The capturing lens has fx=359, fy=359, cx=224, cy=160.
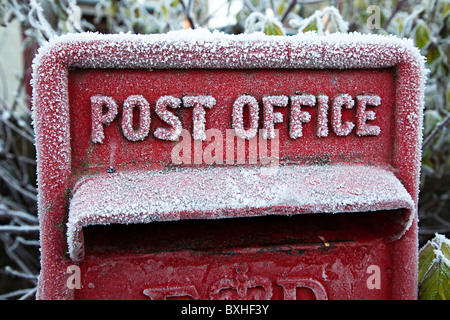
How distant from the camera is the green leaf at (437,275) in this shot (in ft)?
3.15

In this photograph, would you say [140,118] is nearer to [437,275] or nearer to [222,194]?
[222,194]

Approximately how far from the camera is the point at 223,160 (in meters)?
0.85

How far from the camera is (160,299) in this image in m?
0.88

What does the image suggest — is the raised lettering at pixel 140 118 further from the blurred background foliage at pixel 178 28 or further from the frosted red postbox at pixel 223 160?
the blurred background foliage at pixel 178 28

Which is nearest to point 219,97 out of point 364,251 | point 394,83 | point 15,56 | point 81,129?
point 81,129

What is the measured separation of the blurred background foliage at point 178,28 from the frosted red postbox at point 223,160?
0.61 metres

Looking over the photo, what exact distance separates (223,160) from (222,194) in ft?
0.35

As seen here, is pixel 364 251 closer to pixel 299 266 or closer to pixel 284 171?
pixel 299 266

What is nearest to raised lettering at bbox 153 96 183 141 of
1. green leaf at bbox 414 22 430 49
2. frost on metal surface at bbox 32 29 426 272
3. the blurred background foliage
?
frost on metal surface at bbox 32 29 426 272

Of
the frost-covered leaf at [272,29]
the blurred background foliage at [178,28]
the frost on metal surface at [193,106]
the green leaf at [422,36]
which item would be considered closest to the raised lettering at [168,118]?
→ the frost on metal surface at [193,106]

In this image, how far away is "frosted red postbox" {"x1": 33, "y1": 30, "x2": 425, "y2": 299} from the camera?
77 cm

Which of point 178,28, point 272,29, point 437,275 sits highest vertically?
point 178,28

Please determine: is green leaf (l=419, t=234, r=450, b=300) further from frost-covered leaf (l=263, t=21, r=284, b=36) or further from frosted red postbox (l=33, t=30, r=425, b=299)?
frost-covered leaf (l=263, t=21, r=284, b=36)

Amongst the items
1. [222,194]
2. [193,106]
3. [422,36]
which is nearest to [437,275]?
[222,194]
